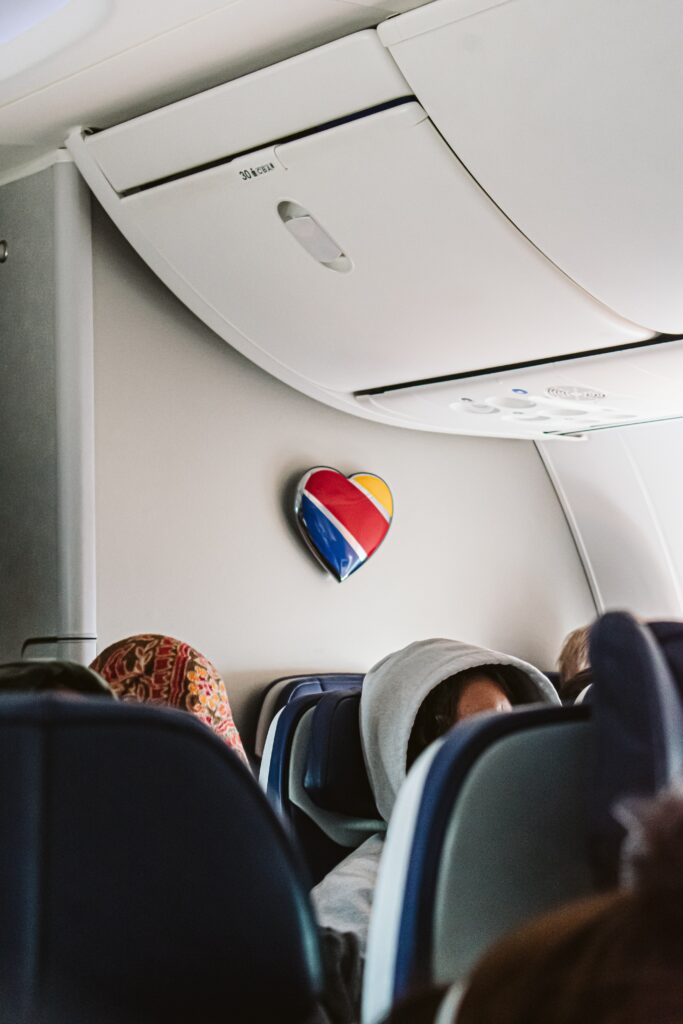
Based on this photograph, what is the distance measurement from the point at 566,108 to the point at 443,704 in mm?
1301

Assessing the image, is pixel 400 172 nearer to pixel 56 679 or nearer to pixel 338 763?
pixel 338 763

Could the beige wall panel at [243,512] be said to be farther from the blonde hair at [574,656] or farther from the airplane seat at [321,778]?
the airplane seat at [321,778]

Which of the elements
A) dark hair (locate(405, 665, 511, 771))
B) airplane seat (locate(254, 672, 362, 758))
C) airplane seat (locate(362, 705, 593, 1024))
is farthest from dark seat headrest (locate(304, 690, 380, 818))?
airplane seat (locate(254, 672, 362, 758))

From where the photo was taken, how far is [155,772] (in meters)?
1.03

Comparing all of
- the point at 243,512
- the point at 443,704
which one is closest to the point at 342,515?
the point at 243,512

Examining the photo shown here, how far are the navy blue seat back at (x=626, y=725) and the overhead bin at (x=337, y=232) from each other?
173 cm

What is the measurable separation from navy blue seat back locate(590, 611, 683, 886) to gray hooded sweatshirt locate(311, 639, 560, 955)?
1.03 metres

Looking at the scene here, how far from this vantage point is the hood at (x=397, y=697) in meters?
2.18

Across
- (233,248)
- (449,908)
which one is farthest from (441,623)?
(449,908)

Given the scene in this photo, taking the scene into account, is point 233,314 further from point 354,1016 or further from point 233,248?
point 354,1016

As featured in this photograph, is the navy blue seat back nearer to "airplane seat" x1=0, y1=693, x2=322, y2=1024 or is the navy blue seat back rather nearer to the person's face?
"airplane seat" x1=0, y1=693, x2=322, y2=1024

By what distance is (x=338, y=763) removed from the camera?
225 cm

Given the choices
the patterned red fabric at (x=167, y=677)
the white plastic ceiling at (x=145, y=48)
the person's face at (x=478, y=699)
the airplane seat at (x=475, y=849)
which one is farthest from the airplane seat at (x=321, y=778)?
the white plastic ceiling at (x=145, y=48)

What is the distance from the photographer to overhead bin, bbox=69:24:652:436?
2629mm
